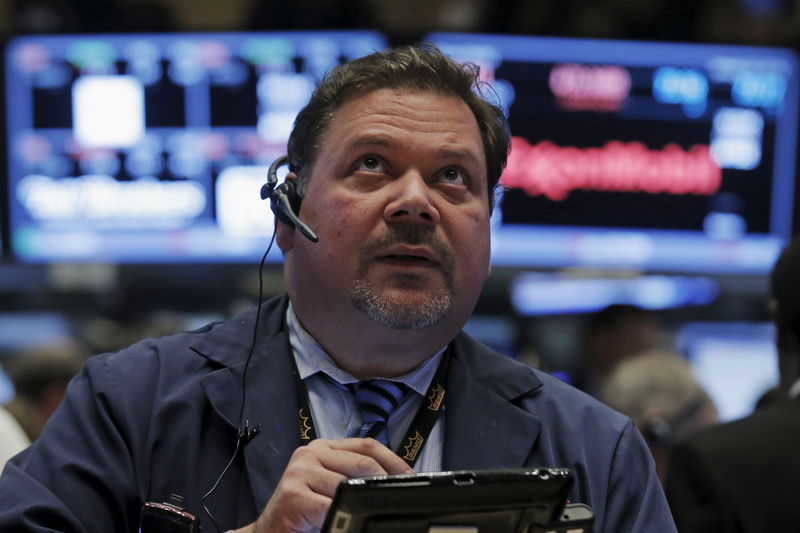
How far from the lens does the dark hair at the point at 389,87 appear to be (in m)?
2.16

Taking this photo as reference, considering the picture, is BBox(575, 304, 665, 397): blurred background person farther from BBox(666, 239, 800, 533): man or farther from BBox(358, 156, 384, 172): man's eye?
BBox(358, 156, 384, 172): man's eye

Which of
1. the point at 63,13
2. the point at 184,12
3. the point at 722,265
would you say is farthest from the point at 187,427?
the point at 184,12

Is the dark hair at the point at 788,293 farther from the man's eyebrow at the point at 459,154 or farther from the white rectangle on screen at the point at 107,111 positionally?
the white rectangle on screen at the point at 107,111

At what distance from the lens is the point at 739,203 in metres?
4.54

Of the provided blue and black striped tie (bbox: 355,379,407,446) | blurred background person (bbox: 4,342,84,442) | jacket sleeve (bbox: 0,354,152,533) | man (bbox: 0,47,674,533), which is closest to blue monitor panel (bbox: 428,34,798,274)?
blurred background person (bbox: 4,342,84,442)

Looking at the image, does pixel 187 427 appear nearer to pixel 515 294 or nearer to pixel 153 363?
pixel 153 363

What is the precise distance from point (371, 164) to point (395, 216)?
0.39ft

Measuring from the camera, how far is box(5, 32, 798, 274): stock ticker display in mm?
4410

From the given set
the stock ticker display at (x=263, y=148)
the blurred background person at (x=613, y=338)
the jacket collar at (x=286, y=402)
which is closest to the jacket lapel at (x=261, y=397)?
the jacket collar at (x=286, y=402)

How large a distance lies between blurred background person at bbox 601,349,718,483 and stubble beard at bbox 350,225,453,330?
1612 mm

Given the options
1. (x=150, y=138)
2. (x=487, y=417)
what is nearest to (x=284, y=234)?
(x=487, y=417)

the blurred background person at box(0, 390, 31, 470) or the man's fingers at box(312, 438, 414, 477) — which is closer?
the man's fingers at box(312, 438, 414, 477)

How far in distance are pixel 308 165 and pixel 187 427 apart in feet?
Result: 1.69

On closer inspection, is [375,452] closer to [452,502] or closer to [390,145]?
[452,502]
